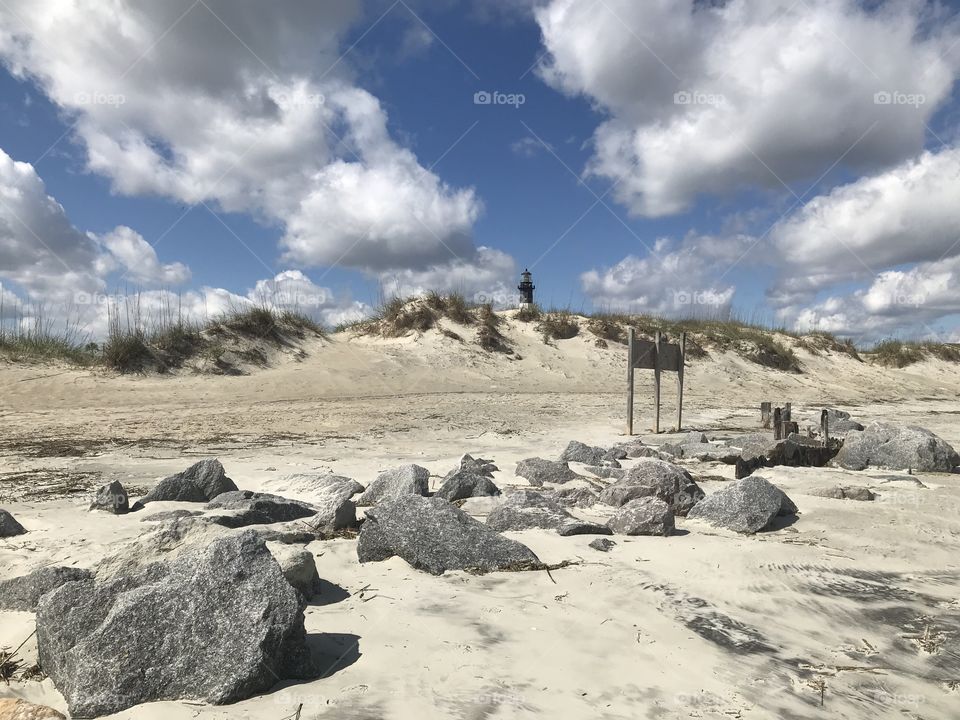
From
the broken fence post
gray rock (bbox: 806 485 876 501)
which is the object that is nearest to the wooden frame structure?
the broken fence post

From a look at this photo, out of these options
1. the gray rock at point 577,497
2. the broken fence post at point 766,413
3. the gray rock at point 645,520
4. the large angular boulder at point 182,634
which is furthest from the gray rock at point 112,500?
the broken fence post at point 766,413

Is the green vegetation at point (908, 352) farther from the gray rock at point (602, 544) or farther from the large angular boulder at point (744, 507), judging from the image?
the gray rock at point (602, 544)

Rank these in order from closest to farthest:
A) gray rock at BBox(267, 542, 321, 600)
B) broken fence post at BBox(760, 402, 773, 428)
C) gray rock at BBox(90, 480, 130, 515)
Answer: gray rock at BBox(267, 542, 321, 600) < gray rock at BBox(90, 480, 130, 515) < broken fence post at BBox(760, 402, 773, 428)

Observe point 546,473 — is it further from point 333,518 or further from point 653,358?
point 653,358

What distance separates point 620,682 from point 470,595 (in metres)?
1.08

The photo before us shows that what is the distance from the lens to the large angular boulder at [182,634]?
223 cm

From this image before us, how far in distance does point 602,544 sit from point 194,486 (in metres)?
3.71

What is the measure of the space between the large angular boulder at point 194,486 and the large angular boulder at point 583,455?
13.2 feet

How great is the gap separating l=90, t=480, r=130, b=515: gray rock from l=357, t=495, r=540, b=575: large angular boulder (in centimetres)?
240

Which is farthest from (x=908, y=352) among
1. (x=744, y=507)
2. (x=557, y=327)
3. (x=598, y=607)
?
(x=598, y=607)

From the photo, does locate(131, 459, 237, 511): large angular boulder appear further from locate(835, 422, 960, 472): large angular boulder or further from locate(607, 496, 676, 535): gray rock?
locate(835, 422, 960, 472): large angular boulder

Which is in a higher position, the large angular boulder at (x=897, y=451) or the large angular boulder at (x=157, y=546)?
the large angular boulder at (x=897, y=451)

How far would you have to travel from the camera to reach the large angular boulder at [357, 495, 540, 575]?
12.2 ft

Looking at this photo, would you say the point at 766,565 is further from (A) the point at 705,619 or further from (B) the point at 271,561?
(B) the point at 271,561
